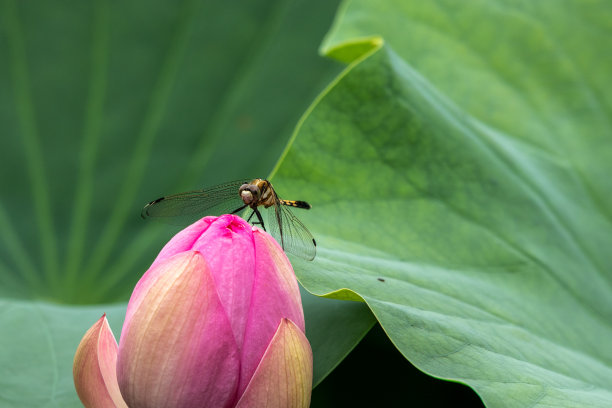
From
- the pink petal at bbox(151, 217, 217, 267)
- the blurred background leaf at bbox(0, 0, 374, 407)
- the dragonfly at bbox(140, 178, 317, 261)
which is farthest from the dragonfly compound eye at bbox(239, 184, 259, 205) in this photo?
the blurred background leaf at bbox(0, 0, 374, 407)

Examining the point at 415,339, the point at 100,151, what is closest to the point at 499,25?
the point at 415,339

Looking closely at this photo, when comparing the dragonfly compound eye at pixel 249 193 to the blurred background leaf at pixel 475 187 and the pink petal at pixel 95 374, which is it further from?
the pink petal at pixel 95 374

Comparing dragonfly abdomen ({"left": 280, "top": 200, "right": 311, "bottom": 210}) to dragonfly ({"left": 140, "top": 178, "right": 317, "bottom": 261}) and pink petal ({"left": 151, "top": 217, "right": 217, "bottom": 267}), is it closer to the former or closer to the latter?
dragonfly ({"left": 140, "top": 178, "right": 317, "bottom": 261})

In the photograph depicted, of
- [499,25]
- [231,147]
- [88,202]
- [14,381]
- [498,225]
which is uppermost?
[499,25]

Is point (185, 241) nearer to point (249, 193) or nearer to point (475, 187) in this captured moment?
point (249, 193)

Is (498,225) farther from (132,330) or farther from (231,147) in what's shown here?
(231,147)

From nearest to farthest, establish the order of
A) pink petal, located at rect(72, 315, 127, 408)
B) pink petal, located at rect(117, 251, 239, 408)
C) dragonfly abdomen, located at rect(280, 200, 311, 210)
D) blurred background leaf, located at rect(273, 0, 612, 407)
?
pink petal, located at rect(117, 251, 239, 408) → pink petal, located at rect(72, 315, 127, 408) → blurred background leaf, located at rect(273, 0, 612, 407) → dragonfly abdomen, located at rect(280, 200, 311, 210)

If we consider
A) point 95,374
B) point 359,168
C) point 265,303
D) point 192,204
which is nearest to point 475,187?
point 359,168
